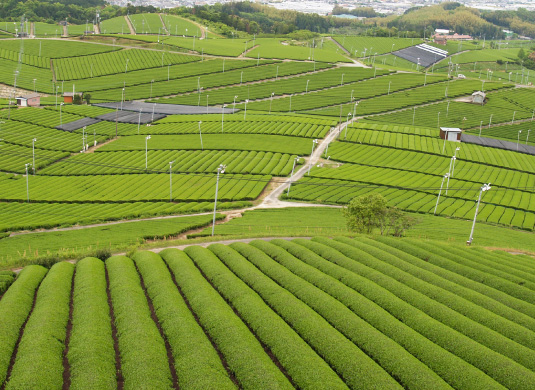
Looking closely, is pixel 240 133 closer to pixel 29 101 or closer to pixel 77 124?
pixel 77 124

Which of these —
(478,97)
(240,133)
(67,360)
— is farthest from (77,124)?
(478,97)

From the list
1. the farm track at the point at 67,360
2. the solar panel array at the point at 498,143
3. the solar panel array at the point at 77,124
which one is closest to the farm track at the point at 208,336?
the farm track at the point at 67,360

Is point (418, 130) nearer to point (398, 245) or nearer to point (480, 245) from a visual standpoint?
point (480, 245)

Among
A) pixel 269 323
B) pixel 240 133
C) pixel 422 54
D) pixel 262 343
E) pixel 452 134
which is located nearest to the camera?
pixel 262 343

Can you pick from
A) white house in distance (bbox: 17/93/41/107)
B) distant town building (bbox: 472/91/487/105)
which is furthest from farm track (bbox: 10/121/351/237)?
white house in distance (bbox: 17/93/41/107)

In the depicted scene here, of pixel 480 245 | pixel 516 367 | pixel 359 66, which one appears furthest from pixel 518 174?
pixel 359 66

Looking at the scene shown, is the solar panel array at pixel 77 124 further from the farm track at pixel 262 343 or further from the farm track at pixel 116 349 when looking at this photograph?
the farm track at pixel 262 343

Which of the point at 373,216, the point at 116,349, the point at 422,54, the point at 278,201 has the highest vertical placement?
the point at 422,54
